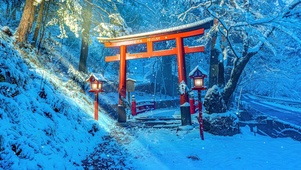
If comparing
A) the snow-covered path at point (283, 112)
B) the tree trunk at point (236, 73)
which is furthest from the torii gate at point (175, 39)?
the snow-covered path at point (283, 112)

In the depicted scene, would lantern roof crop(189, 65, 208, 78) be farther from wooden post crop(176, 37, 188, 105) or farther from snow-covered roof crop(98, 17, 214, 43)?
snow-covered roof crop(98, 17, 214, 43)

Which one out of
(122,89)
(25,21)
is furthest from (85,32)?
(122,89)

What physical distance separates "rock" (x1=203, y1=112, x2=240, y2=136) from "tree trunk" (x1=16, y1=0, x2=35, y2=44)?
9.06 meters

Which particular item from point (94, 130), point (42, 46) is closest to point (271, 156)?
point (94, 130)

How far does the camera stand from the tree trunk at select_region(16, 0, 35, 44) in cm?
825

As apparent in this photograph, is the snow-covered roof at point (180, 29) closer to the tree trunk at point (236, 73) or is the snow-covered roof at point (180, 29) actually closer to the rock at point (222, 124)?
the tree trunk at point (236, 73)

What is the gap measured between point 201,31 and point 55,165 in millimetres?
7477

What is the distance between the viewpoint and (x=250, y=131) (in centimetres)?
889

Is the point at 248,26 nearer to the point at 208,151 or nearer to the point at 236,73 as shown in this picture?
the point at 236,73

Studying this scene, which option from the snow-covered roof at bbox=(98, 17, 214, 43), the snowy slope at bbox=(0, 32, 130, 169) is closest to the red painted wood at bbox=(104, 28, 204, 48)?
the snow-covered roof at bbox=(98, 17, 214, 43)

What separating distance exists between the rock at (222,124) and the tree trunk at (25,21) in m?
9.06

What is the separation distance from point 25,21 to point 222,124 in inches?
384

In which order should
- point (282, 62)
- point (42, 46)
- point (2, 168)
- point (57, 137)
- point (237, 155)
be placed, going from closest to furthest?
point (2, 168), point (57, 137), point (237, 155), point (42, 46), point (282, 62)

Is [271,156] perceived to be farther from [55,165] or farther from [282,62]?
[282,62]
